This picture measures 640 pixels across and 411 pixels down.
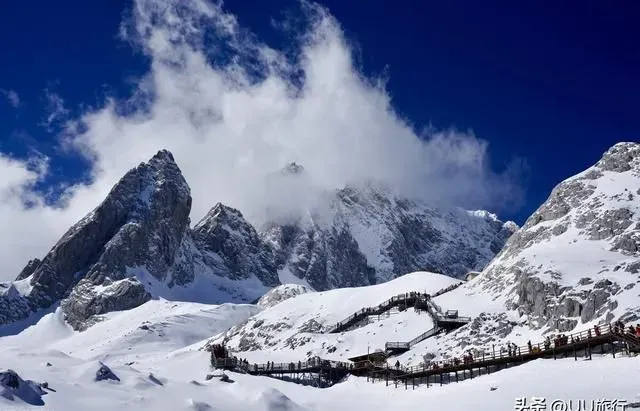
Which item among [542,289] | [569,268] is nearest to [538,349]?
[542,289]

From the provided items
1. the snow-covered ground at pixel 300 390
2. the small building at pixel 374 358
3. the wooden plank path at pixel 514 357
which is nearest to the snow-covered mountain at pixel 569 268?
the small building at pixel 374 358

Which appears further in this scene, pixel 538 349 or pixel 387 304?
pixel 387 304

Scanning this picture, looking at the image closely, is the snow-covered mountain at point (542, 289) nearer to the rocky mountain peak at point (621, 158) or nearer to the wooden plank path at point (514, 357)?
the rocky mountain peak at point (621, 158)

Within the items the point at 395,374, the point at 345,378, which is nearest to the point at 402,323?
the point at 345,378

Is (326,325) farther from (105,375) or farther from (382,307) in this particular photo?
(105,375)

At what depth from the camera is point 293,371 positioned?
82750 mm

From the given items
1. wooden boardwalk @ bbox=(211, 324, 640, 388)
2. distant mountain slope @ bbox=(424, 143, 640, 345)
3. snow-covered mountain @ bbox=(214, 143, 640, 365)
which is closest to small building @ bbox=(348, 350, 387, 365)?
wooden boardwalk @ bbox=(211, 324, 640, 388)

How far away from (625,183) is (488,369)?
48.5 metres

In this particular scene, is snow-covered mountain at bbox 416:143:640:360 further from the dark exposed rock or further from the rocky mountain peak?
the dark exposed rock

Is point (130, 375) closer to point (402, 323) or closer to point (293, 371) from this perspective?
point (293, 371)

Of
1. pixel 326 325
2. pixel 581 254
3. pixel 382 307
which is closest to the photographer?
pixel 581 254

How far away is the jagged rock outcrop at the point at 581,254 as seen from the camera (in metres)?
76.2

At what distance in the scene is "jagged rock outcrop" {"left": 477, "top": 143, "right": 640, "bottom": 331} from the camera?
76.2 metres

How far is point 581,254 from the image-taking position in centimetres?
8694
